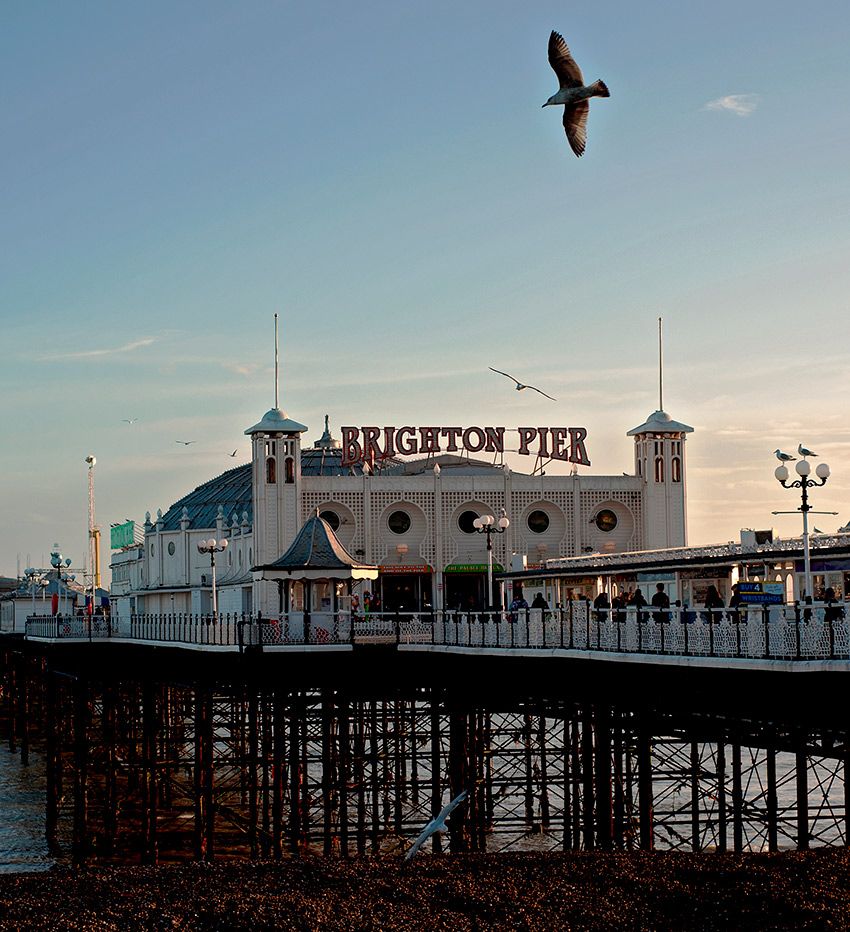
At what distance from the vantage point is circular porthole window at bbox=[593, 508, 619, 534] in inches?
3223

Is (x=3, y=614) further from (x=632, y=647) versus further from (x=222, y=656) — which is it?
(x=632, y=647)

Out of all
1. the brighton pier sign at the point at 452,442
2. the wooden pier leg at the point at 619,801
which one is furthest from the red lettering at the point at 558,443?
the wooden pier leg at the point at 619,801

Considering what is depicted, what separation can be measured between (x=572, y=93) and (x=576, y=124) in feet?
1.79

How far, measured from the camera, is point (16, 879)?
1167 inches

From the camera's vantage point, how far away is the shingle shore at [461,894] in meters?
25.5

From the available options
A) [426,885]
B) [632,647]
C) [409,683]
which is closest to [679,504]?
[409,683]

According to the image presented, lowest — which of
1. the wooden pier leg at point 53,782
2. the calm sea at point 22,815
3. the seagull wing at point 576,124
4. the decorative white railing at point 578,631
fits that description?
the calm sea at point 22,815

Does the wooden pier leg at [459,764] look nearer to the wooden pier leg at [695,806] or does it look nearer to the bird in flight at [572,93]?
the wooden pier leg at [695,806]

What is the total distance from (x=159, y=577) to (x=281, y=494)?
25750mm

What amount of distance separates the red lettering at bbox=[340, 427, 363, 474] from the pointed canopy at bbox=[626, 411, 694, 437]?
1406 cm

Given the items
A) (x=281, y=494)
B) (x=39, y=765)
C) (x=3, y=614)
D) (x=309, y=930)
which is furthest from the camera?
(x=3, y=614)

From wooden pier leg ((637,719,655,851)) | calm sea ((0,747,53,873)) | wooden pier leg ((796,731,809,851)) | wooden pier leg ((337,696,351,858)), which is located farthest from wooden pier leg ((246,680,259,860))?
wooden pier leg ((796,731,809,851))

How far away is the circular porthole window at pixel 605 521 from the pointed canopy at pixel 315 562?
32855 mm

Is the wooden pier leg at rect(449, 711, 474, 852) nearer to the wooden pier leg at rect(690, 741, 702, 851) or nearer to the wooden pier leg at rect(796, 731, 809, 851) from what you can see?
the wooden pier leg at rect(690, 741, 702, 851)
